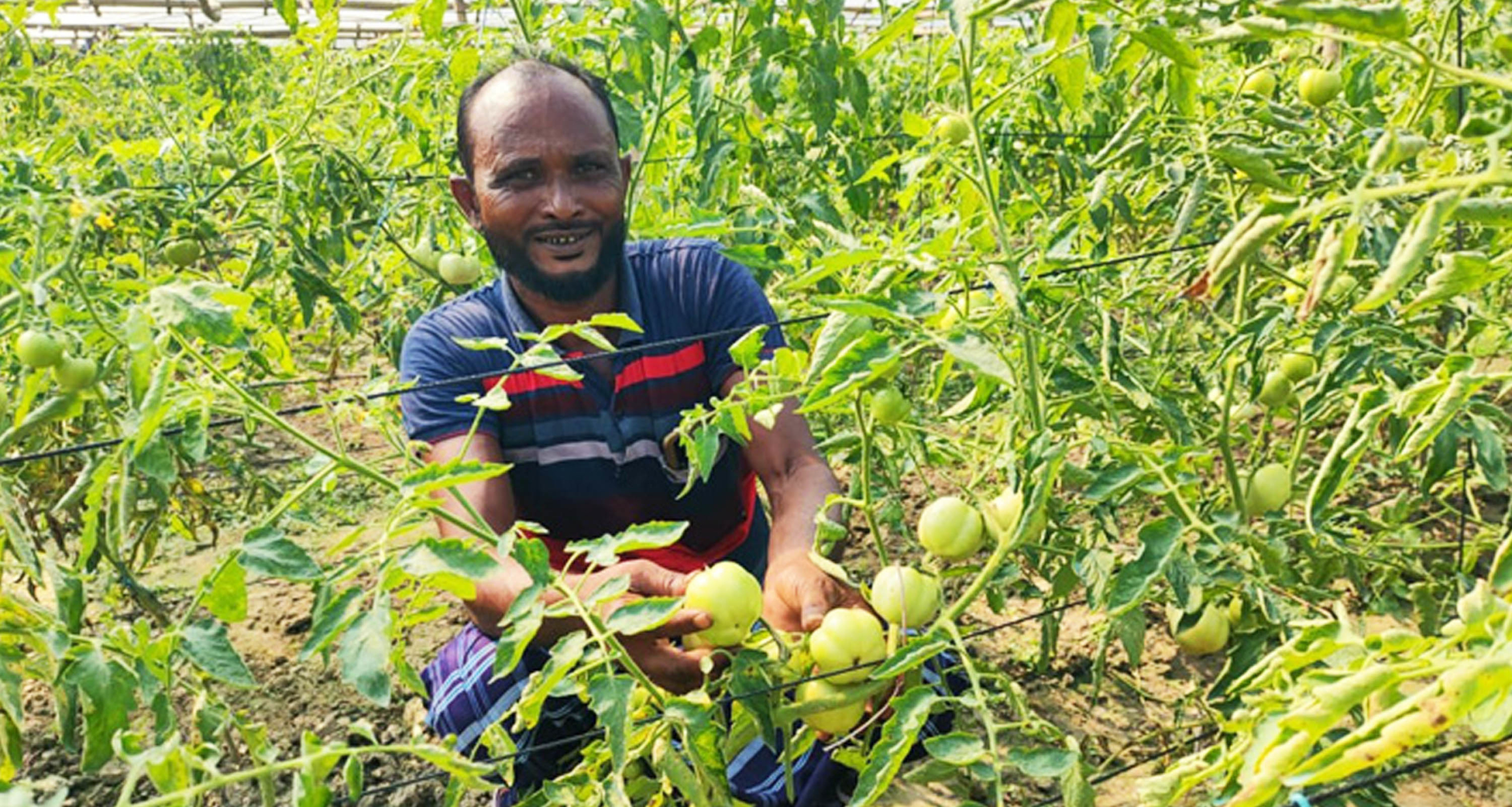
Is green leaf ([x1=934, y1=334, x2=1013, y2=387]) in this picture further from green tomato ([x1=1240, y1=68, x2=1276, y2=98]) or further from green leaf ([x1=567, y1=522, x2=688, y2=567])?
green tomato ([x1=1240, y1=68, x2=1276, y2=98])

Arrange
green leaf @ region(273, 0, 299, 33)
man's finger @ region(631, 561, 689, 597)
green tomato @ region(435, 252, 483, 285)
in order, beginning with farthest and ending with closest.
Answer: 1. green tomato @ region(435, 252, 483, 285)
2. green leaf @ region(273, 0, 299, 33)
3. man's finger @ region(631, 561, 689, 597)

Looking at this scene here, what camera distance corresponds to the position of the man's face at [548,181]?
177 cm

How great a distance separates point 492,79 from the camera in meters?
1.83

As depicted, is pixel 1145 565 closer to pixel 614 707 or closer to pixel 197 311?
pixel 614 707

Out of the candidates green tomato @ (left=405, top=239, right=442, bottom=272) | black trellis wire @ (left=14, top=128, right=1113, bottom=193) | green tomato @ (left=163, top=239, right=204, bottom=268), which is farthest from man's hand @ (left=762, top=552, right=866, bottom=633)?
green tomato @ (left=163, top=239, right=204, bottom=268)

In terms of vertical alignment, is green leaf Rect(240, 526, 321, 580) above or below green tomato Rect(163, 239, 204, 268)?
above

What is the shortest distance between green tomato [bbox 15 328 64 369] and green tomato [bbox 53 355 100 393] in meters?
0.03

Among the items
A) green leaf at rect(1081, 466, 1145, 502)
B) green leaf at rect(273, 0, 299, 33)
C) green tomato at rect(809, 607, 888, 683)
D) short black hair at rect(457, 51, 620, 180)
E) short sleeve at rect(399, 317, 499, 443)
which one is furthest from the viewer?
green leaf at rect(273, 0, 299, 33)

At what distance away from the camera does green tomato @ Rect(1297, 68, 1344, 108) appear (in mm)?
1897

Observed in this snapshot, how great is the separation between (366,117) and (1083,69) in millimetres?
1775

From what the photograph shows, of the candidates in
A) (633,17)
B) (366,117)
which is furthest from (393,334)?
(633,17)

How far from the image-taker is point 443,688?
174cm

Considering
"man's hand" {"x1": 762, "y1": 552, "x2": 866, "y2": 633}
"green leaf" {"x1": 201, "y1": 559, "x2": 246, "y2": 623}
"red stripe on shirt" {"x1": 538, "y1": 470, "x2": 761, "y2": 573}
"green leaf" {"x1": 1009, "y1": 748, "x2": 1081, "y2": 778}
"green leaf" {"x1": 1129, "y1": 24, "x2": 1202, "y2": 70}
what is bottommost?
"red stripe on shirt" {"x1": 538, "y1": 470, "x2": 761, "y2": 573}

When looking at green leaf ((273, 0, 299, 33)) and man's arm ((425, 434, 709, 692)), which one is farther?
green leaf ((273, 0, 299, 33))
